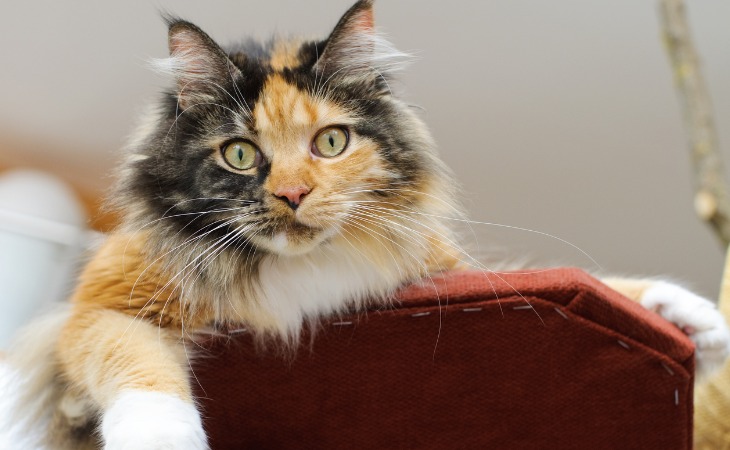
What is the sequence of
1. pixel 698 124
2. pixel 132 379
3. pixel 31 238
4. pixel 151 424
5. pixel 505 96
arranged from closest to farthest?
1. pixel 151 424
2. pixel 132 379
3. pixel 698 124
4. pixel 505 96
5. pixel 31 238

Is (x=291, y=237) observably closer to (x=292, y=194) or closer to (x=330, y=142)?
(x=292, y=194)

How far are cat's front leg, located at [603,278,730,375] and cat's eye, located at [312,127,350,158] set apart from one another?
641mm

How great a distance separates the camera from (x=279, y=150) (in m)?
1.09

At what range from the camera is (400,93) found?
1384mm

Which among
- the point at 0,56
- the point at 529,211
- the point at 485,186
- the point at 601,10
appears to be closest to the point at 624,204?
the point at 529,211

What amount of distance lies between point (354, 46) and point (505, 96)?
5.83 ft

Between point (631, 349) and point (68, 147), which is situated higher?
point (631, 349)

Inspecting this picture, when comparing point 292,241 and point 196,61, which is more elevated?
point 196,61

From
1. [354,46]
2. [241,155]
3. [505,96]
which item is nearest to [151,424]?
[241,155]

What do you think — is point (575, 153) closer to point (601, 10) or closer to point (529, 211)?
point (529, 211)

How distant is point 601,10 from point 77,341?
Answer: 83.5 inches

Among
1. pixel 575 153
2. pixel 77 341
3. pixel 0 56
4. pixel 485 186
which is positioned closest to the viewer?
pixel 77 341

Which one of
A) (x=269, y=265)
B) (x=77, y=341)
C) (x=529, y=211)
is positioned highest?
(x=269, y=265)

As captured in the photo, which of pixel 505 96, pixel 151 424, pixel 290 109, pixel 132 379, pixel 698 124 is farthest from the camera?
pixel 505 96
